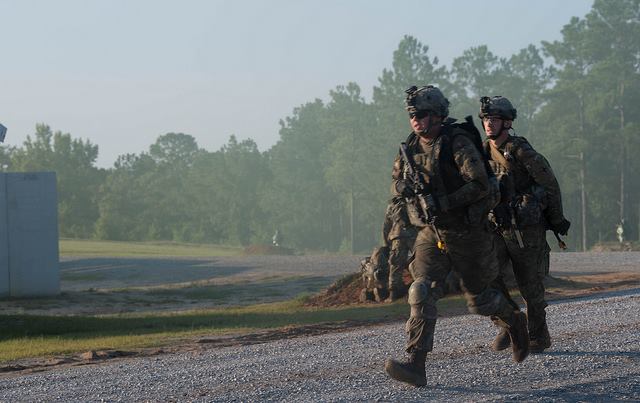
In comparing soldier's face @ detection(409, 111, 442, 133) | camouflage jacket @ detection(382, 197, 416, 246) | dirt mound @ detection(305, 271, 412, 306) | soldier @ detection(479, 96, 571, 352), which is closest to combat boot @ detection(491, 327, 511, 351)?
soldier @ detection(479, 96, 571, 352)

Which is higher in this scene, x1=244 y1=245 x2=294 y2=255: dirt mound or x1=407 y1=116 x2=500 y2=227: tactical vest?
x1=407 y1=116 x2=500 y2=227: tactical vest

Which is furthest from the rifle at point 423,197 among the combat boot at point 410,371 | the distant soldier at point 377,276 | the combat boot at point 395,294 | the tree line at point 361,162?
the tree line at point 361,162

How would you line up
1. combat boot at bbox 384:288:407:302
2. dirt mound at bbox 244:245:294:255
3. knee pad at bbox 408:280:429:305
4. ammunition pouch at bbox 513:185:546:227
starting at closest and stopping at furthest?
1. knee pad at bbox 408:280:429:305
2. ammunition pouch at bbox 513:185:546:227
3. combat boot at bbox 384:288:407:302
4. dirt mound at bbox 244:245:294:255

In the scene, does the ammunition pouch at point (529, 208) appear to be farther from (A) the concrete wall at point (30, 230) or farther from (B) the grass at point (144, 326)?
(A) the concrete wall at point (30, 230)

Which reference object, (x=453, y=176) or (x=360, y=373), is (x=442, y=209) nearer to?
(x=453, y=176)

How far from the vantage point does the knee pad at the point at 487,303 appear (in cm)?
907

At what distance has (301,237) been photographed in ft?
372

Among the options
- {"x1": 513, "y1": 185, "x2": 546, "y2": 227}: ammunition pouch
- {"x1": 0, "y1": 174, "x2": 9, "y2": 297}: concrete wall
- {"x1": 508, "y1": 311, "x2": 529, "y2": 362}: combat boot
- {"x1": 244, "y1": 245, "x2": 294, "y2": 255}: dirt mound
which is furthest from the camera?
{"x1": 244, "y1": 245, "x2": 294, "y2": 255}: dirt mound

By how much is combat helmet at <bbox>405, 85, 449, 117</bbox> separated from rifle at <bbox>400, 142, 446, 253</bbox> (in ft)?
1.12

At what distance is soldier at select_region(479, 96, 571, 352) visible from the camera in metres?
10.0

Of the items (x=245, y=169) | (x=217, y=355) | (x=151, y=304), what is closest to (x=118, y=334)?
(x=217, y=355)

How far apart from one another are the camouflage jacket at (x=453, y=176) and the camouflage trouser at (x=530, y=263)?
1.24 m

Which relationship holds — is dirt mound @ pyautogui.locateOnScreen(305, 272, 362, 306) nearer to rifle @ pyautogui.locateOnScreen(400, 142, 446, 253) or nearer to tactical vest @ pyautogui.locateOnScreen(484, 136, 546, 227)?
tactical vest @ pyautogui.locateOnScreen(484, 136, 546, 227)

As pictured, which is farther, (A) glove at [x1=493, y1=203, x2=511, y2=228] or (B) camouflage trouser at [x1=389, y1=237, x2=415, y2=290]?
(B) camouflage trouser at [x1=389, y1=237, x2=415, y2=290]
